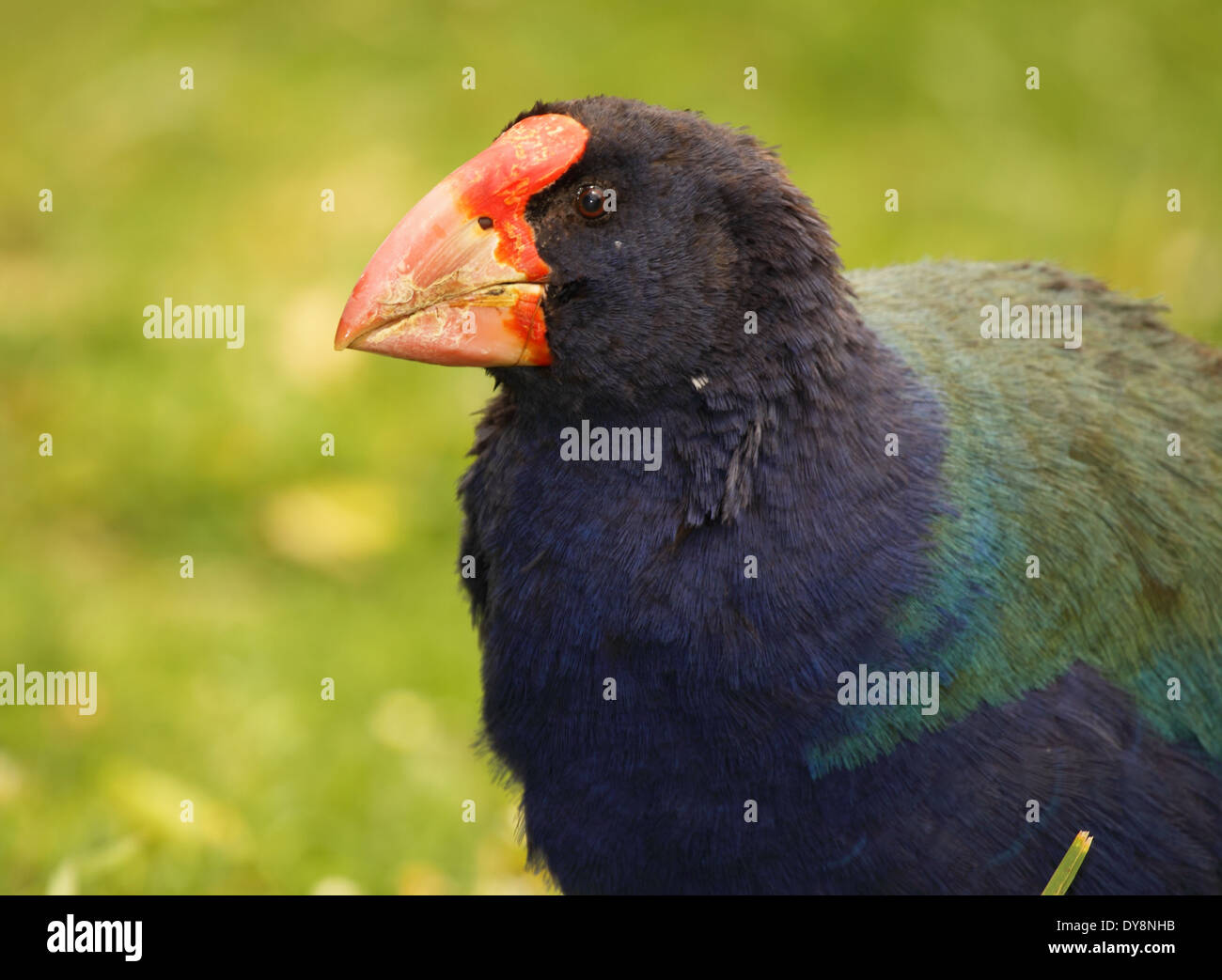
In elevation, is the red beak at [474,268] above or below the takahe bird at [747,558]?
above

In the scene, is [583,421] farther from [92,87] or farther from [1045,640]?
[92,87]

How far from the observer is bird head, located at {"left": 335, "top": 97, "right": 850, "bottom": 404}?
2.64 metres

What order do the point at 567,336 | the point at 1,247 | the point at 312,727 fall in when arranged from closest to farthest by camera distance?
the point at 567,336
the point at 312,727
the point at 1,247

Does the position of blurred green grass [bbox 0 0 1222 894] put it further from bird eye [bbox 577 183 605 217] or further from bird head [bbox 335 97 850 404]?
bird eye [bbox 577 183 605 217]

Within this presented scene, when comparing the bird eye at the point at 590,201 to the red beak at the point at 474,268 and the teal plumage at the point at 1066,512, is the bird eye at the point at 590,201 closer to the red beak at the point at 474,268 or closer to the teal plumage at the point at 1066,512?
the red beak at the point at 474,268

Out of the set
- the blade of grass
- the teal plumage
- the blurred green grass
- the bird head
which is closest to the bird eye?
the bird head

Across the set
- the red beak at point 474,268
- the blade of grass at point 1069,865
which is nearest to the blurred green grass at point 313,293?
the blade of grass at point 1069,865

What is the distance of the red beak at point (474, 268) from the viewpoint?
2.63m

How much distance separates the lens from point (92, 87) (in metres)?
6.74

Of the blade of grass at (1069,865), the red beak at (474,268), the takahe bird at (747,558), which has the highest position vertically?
the red beak at (474,268)

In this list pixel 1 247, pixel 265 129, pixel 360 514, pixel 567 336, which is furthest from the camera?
pixel 265 129
